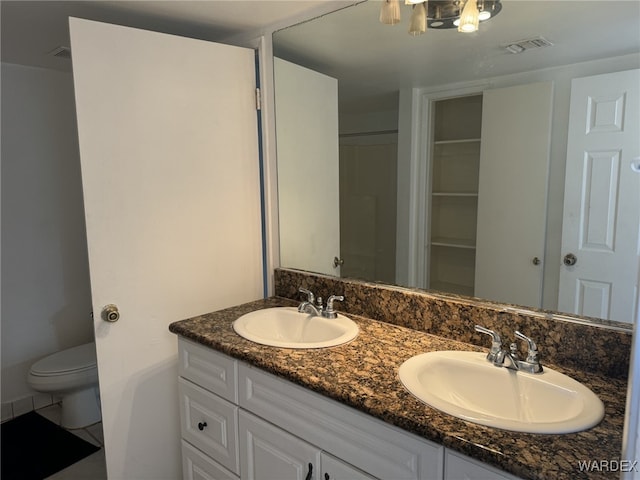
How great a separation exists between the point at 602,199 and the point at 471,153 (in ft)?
1.39

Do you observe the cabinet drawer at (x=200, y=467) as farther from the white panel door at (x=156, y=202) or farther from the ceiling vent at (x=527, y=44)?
the ceiling vent at (x=527, y=44)

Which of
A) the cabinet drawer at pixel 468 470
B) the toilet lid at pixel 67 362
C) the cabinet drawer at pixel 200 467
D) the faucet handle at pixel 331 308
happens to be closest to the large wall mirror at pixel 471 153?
the faucet handle at pixel 331 308

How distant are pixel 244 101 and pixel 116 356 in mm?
1200

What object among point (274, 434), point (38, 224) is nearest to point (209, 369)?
point (274, 434)

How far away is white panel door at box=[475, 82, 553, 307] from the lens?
129cm

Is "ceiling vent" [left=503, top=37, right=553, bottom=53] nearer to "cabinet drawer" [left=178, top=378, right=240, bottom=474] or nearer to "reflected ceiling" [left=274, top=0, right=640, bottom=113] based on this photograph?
"reflected ceiling" [left=274, top=0, right=640, bottom=113]

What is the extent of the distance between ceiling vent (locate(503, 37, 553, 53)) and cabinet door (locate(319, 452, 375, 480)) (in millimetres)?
1316

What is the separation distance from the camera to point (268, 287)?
80.4 inches

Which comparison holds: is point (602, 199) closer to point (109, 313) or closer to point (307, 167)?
point (307, 167)

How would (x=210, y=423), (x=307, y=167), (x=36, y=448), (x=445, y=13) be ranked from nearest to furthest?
1. (x=445, y=13)
2. (x=210, y=423)
3. (x=307, y=167)
4. (x=36, y=448)

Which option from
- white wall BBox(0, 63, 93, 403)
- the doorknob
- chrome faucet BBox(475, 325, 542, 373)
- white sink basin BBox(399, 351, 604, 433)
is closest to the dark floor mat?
white wall BBox(0, 63, 93, 403)

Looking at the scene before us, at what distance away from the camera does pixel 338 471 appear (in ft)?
3.69

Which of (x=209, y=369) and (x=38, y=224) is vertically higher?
(x=38, y=224)

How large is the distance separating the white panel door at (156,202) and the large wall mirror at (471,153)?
0.81 feet
